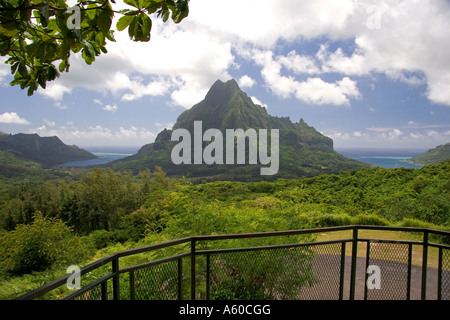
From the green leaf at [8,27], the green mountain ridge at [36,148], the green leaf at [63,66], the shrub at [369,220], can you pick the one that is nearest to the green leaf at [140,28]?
the green leaf at [8,27]

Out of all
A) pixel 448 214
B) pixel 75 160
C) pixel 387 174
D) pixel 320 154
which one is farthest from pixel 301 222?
pixel 75 160

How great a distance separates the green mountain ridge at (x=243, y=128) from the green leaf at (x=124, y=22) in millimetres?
74838

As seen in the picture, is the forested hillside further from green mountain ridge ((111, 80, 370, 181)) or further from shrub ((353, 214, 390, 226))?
green mountain ridge ((111, 80, 370, 181))

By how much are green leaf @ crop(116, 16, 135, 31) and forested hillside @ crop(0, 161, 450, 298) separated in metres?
3.83

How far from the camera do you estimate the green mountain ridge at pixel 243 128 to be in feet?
295

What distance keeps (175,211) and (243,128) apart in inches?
4639

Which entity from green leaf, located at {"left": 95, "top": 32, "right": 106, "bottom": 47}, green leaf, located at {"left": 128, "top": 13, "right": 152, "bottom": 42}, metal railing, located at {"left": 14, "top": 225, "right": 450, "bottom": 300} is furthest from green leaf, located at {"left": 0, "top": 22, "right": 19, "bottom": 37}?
metal railing, located at {"left": 14, "top": 225, "right": 450, "bottom": 300}

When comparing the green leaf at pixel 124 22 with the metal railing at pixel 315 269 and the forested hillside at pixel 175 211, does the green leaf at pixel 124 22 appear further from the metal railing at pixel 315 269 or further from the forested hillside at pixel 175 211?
the forested hillside at pixel 175 211

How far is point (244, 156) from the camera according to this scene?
88.6 meters

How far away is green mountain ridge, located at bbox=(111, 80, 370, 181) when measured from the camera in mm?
89812

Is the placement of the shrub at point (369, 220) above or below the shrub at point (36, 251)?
above

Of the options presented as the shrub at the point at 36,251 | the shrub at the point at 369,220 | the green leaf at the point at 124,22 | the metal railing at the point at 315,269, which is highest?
the green leaf at the point at 124,22
